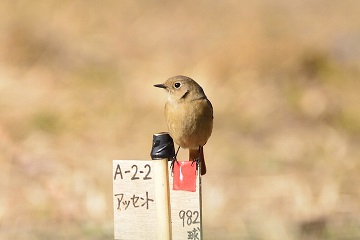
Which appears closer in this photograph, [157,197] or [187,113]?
[157,197]

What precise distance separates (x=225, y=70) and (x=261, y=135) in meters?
0.97

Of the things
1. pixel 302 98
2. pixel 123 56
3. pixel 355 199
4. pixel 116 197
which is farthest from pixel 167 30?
pixel 116 197

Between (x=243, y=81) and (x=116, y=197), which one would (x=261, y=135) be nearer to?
(x=243, y=81)

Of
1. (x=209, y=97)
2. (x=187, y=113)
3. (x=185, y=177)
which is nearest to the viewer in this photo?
(x=185, y=177)

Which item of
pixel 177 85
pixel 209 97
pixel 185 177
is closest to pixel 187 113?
pixel 177 85

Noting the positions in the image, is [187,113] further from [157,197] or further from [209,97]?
[209,97]

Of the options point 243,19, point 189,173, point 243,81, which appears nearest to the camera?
point 189,173

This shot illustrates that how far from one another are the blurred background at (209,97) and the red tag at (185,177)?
8.12 feet

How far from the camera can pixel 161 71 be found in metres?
9.16

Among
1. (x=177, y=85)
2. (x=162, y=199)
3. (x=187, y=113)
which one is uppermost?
(x=177, y=85)

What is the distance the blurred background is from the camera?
7.16 m

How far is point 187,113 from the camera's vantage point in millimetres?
4930

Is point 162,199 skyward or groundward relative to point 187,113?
groundward

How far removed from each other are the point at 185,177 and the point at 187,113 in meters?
0.71
